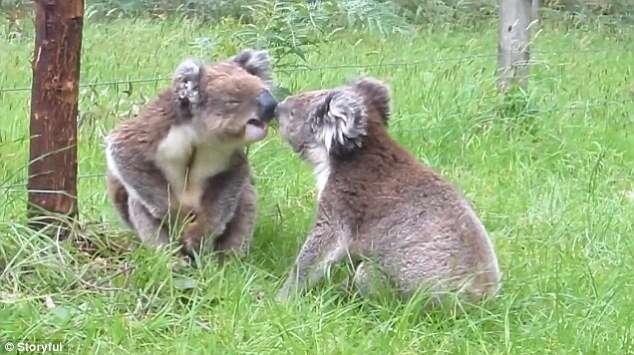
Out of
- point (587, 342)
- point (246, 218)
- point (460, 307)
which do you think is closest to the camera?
point (587, 342)

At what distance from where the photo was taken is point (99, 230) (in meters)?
4.65

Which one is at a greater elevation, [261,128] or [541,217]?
[261,128]

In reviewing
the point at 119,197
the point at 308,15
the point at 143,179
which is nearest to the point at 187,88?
the point at 143,179

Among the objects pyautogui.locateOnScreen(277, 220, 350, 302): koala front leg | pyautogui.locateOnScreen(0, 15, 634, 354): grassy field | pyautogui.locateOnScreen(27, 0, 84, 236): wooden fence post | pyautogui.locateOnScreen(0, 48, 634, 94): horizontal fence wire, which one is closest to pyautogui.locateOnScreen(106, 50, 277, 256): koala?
pyautogui.locateOnScreen(0, 15, 634, 354): grassy field

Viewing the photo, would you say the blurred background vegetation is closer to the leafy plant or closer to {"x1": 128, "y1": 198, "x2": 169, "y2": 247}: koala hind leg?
the leafy plant

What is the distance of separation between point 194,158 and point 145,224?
348mm

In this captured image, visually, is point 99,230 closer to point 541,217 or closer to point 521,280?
point 521,280

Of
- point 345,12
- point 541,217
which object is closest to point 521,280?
point 541,217

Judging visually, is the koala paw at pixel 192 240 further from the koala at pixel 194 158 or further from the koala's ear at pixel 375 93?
the koala's ear at pixel 375 93

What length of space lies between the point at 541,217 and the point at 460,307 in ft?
5.14

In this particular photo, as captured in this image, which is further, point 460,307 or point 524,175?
point 524,175

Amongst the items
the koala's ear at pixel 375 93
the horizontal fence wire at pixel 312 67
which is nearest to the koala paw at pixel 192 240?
the koala's ear at pixel 375 93

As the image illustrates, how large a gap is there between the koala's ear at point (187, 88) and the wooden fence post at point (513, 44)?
3.43m

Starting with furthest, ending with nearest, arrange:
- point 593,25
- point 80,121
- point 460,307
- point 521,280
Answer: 1. point 593,25
2. point 80,121
3. point 521,280
4. point 460,307
